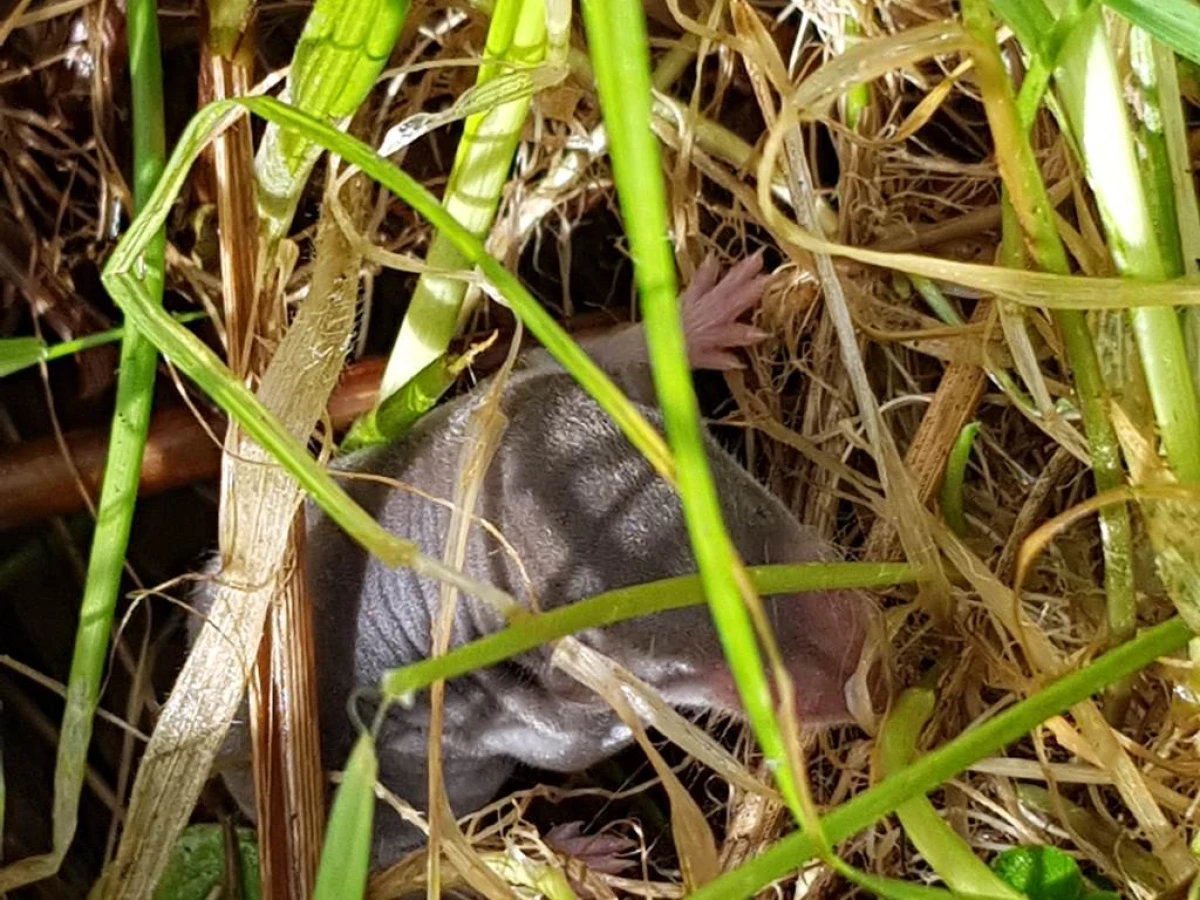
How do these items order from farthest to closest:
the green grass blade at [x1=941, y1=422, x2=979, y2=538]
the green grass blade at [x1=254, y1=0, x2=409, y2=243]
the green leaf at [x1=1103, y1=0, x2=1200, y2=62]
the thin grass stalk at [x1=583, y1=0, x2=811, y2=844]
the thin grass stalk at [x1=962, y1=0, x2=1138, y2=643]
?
the green grass blade at [x1=941, y1=422, x2=979, y2=538] → the green grass blade at [x1=254, y1=0, x2=409, y2=243] → the thin grass stalk at [x1=962, y1=0, x2=1138, y2=643] → the green leaf at [x1=1103, y1=0, x2=1200, y2=62] → the thin grass stalk at [x1=583, y1=0, x2=811, y2=844]

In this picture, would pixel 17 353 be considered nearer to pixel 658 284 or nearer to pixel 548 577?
pixel 548 577

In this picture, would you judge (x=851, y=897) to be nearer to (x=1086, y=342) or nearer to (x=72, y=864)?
(x=1086, y=342)

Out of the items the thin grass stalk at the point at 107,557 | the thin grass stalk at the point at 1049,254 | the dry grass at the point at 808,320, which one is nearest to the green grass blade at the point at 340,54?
the dry grass at the point at 808,320

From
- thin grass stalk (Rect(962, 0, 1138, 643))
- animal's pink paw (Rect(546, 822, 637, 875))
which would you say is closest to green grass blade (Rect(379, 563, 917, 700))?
thin grass stalk (Rect(962, 0, 1138, 643))

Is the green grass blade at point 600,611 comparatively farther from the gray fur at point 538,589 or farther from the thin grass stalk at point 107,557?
the thin grass stalk at point 107,557

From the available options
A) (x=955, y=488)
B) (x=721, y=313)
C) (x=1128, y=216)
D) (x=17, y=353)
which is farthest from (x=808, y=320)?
(x=17, y=353)

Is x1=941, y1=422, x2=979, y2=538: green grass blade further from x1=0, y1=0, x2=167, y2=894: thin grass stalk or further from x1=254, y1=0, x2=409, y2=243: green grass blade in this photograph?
x1=0, y1=0, x2=167, y2=894: thin grass stalk

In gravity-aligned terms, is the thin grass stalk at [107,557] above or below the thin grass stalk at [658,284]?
below
